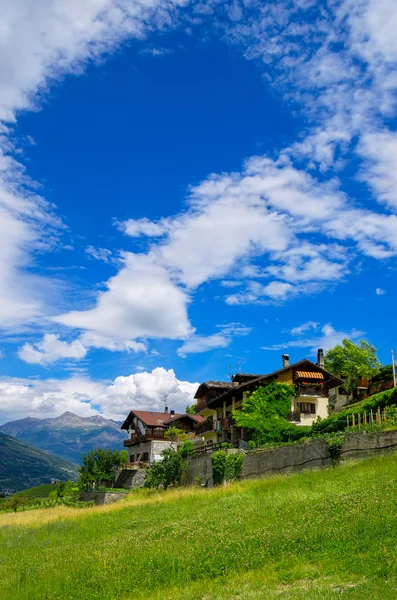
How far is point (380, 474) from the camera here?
23.7 meters

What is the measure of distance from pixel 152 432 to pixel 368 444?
53.2m

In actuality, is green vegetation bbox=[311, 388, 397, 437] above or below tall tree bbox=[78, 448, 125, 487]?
above

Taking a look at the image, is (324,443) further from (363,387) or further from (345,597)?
(363,387)

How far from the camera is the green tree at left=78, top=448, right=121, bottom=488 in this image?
72.1 meters

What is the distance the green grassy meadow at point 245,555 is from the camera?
12.7 metres

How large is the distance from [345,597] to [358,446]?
2068 centimetres

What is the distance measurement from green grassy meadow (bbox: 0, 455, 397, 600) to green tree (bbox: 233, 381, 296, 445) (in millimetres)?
23818

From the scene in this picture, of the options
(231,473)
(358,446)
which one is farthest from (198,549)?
(231,473)

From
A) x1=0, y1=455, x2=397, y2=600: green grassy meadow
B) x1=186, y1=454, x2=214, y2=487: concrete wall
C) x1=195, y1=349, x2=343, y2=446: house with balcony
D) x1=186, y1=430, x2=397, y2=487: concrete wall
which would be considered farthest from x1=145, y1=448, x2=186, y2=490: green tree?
x1=0, y1=455, x2=397, y2=600: green grassy meadow

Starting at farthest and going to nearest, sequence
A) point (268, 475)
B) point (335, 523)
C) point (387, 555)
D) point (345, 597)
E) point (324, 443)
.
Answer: point (268, 475), point (324, 443), point (335, 523), point (387, 555), point (345, 597)

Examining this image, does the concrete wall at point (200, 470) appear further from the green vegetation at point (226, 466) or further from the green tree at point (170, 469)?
the green vegetation at point (226, 466)

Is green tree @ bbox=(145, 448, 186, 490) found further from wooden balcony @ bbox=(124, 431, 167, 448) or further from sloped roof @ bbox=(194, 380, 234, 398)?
wooden balcony @ bbox=(124, 431, 167, 448)

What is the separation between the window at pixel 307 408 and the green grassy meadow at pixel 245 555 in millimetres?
28886

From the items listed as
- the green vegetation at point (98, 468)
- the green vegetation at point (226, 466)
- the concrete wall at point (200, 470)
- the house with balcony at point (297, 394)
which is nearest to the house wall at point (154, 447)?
the green vegetation at point (98, 468)
